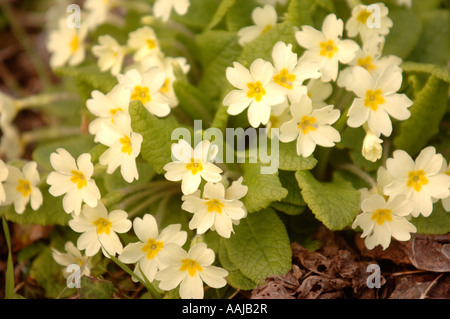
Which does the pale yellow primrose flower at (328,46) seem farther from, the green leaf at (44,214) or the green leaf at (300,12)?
the green leaf at (44,214)

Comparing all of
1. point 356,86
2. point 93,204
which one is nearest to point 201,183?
point 93,204

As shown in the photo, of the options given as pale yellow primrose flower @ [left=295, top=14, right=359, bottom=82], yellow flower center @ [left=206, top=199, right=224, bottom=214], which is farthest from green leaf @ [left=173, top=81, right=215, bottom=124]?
Result: yellow flower center @ [left=206, top=199, right=224, bottom=214]

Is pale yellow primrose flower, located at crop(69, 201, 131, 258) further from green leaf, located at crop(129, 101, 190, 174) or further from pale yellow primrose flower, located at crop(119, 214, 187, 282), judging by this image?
green leaf, located at crop(129, 101, 190, 174)

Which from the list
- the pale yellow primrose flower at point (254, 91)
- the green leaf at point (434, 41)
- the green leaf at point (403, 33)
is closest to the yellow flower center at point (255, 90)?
the pale yellow primrose flower at point (254, 91)

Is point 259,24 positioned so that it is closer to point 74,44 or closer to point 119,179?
point 119,179

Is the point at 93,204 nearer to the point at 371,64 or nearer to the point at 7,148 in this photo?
the point at 7,148

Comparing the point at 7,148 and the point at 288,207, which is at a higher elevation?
the point at 7,148
